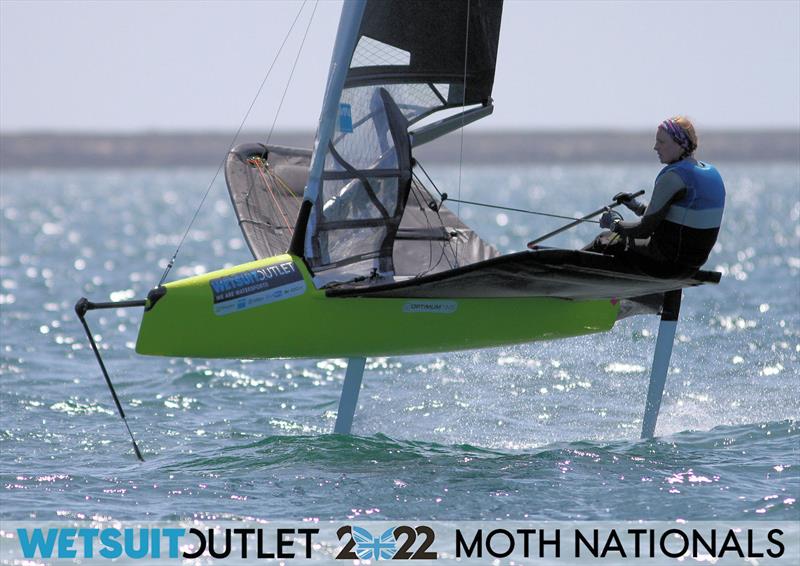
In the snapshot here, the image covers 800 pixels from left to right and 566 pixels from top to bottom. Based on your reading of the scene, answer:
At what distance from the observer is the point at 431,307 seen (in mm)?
6336

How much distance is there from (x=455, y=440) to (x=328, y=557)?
2.01 meters

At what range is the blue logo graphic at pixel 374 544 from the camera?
15.5 ft

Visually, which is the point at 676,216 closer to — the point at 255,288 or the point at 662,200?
the point at 662,200

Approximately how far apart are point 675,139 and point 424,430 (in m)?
2.03

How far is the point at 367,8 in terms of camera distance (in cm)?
666

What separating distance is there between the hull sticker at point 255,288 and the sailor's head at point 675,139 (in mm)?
1808

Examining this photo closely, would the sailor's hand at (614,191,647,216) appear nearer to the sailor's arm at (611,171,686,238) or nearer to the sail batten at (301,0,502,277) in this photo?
the sailor's arm at (611,171,686,238)

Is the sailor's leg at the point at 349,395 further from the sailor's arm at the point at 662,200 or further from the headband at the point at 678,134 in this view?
the headband at the point at 678,134

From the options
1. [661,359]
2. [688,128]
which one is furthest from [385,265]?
[688,128]

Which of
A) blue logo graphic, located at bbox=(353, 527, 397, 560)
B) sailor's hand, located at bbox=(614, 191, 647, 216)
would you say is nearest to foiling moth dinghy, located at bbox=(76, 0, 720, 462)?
sailor's hand, located at bbox=(614, 191, 647, 216)

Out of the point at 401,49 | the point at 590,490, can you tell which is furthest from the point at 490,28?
the point at 590,490

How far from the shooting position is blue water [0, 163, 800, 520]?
208 inches

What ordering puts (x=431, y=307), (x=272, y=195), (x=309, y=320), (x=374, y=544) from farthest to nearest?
(x=272, y=195), (x=431, y=307), (x=309, y=320), (x=374, y=544)

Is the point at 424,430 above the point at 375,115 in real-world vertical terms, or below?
below
